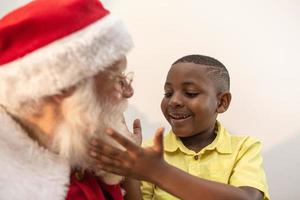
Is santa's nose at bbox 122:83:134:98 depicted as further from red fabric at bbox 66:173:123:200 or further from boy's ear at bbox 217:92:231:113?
boy's ear at bbox 217:92:231:113

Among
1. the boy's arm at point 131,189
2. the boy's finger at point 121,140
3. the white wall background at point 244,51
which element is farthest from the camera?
the white wall background at point 244,51

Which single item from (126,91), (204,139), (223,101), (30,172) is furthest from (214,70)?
(30,172)

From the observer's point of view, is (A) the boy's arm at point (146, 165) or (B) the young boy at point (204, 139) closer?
(A) the boy's arm at point (146, 165)

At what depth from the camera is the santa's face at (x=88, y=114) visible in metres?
0.82

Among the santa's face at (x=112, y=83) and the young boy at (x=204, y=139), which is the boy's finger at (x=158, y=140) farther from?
the young boy at (x=204, y=139)

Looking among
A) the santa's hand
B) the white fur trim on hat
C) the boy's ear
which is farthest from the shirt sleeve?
the white fur trim on hat

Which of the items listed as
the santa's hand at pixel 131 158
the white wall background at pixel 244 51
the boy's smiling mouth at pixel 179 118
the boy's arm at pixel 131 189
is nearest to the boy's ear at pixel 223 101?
the boy's smiling mouth at pixel 179 118

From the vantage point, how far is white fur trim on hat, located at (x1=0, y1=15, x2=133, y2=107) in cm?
79

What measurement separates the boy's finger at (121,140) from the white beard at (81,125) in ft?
0.28

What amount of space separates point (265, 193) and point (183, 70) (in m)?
0.39

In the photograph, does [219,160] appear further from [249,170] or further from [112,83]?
[112,83]

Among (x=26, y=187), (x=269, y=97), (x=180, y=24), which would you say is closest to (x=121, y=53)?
(x=26, y=187)

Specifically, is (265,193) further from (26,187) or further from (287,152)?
(26,187)

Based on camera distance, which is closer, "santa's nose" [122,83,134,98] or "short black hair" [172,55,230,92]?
"santa's nose" [122,83,134,98]
